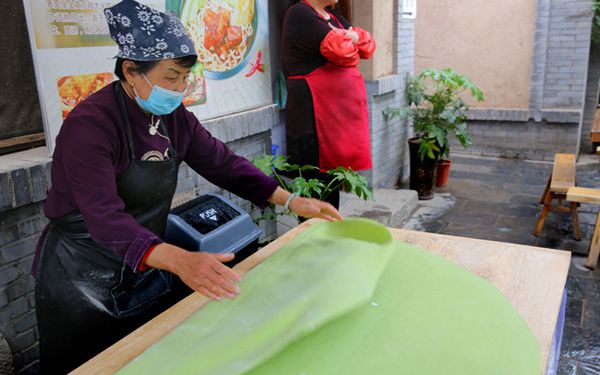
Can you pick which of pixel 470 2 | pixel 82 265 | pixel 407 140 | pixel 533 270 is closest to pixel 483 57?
pixel 470 2

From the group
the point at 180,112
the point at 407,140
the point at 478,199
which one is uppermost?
the point at 180,112

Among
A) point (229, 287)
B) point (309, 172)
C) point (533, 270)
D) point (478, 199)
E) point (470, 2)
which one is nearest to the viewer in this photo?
point (229, 287)

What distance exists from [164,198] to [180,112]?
304mm

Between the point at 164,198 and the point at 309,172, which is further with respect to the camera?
the point at 309,172

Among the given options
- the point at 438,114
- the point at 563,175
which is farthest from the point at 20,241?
the point at 438,114

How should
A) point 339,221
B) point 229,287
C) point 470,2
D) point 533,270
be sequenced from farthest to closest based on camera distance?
point 470,2 → point 339,221 → point 533,270 → point 229,287

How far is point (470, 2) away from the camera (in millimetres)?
7508

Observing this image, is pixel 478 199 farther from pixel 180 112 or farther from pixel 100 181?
pixel 100 181

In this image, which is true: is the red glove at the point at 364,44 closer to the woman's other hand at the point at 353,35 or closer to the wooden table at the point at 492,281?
the woman's other hand at the point at 353,35

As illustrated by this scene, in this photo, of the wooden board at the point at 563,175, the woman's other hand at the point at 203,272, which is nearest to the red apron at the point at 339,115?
the wooden board at the point at 563,175

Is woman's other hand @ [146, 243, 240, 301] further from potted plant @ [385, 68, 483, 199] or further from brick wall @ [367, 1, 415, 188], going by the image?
potted plant @ [385, 68, 483, 199]

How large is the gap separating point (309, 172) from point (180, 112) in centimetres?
179

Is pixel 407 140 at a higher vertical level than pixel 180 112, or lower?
lower

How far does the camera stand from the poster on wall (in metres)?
2.26
